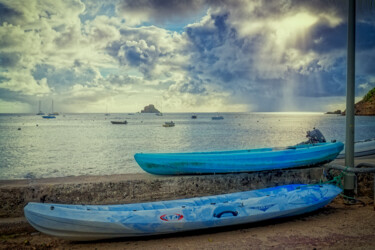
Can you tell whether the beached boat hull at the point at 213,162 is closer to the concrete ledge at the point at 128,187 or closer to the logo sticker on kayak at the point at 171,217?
the concrete ledge at the point at 128,187

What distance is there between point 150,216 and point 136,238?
1.65ft

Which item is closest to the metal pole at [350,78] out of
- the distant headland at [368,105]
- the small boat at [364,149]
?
the small boat at [364,149]

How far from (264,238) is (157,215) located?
1.59m

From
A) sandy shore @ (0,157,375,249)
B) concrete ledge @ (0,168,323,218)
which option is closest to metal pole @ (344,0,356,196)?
concrete ledge @ (0,168,323,218)

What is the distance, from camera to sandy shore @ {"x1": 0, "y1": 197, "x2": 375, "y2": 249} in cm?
397

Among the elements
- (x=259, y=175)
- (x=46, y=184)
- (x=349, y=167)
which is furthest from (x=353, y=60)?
(x=46, y=184)

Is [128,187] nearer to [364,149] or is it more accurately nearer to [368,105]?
[364,149]

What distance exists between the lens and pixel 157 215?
4086mm

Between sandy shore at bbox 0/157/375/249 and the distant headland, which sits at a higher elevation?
the distant headland

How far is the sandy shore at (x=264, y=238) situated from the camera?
3.97 m

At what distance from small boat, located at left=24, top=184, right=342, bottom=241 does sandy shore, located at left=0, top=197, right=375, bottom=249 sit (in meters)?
0.18

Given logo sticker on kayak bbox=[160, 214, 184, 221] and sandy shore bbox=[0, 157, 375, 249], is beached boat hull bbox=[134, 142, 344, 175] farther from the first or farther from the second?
logo sticker on kayak bbox=[160, 214, 184, 221]

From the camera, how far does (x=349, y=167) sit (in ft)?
18.2

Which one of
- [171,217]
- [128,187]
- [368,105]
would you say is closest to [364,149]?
[128,187]
